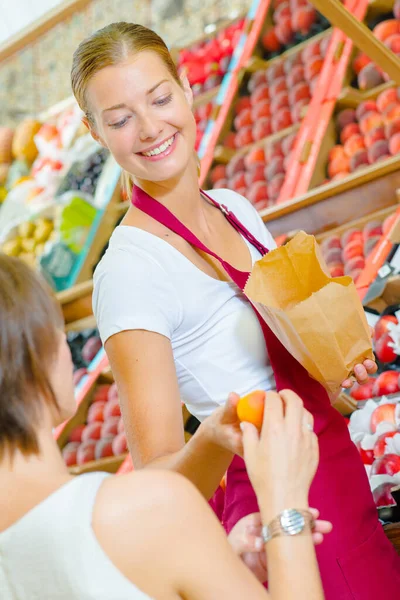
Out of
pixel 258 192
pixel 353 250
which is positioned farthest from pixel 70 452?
pixel 353 250

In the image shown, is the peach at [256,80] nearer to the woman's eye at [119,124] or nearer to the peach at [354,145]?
the peach at [354,145]

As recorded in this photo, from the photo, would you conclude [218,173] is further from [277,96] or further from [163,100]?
[163,100]

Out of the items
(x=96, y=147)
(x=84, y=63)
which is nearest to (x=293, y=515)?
(x=84, y=63)

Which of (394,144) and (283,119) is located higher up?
(283,119)

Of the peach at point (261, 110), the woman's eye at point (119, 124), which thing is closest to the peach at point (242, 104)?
the peach at point (261, 110)

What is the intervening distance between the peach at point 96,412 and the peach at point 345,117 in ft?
5.67

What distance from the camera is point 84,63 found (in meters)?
1.67

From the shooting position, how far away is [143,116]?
1.66 meters

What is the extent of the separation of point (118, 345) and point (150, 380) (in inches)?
3.8

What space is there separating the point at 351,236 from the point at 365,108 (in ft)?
2.58

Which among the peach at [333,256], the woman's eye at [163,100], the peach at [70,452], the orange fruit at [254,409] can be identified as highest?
the woman's eye at [163,100]

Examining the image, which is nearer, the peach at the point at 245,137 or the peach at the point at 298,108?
the peach at the point at 298,108

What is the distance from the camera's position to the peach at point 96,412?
157 inches

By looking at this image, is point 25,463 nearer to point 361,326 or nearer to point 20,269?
point 20,269
